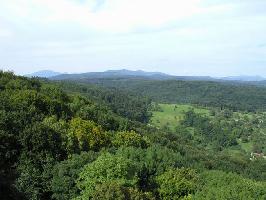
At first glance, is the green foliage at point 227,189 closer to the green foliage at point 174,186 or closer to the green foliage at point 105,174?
Result: the green foliage at point 174,186

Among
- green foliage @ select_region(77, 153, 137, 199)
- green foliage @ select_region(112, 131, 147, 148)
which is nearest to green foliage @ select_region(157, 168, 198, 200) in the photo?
green foliage @ select_region(77, 153, 137, 199)

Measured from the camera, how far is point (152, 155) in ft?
160

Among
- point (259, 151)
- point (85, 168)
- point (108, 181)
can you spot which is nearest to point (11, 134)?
point (85, 168)

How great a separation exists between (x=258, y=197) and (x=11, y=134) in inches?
999

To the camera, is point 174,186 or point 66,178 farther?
point 174,186

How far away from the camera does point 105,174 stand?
119ft

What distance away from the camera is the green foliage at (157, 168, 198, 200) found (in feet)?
132

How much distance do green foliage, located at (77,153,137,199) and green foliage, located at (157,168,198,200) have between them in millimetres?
4556

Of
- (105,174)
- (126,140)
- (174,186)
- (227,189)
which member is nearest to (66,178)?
(105,174)

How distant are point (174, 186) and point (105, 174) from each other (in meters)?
7.75

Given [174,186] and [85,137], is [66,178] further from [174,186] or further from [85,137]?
[85,137]

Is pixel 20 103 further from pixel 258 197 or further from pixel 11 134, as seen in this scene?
pixel 258 197

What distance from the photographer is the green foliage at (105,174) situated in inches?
1396

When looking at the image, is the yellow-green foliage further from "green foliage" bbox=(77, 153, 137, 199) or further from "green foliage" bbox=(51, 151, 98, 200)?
"green foliage" bbox=(77, 153, 137, 199)
